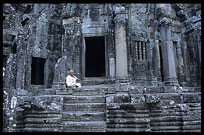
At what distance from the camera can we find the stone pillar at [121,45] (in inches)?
337

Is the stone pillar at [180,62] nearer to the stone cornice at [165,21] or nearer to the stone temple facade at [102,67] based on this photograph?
the stone temple facade at [102,67]

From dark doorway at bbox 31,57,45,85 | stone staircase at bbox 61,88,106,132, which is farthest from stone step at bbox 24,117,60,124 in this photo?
dark doorway at bbox 31,57,45,85

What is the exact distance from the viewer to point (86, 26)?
10398mm

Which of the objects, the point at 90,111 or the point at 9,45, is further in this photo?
the point at 90,111

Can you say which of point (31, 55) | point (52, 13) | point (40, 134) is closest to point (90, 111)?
point (40, 134)

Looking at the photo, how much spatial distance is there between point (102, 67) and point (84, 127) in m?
9.19

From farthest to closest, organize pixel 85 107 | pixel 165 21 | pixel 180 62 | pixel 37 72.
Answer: pixel 37 72 < pixel 180 62 < pixel 165 21 < pixel 85 107

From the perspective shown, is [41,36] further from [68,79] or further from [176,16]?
[176,16]

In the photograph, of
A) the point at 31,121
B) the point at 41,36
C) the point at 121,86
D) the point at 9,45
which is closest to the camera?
the point at 9,45

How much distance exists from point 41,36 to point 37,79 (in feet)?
8.52

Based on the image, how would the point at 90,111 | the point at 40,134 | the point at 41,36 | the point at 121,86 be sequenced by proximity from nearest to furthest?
the point at 40,134 → the point at 90,111 → the point at 121,86 → the point at 41,36

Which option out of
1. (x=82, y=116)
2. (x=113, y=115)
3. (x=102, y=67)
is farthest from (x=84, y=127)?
(x=102, y=67)

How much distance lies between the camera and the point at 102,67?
1476 cm

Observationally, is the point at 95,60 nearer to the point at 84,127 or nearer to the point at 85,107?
the point at 85,107
